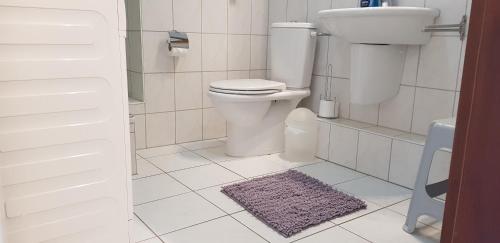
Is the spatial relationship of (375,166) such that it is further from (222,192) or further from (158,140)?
(158,140)

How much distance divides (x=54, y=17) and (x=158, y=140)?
1.60 m

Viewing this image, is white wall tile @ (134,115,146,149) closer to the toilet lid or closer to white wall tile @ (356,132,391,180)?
the toilet lid

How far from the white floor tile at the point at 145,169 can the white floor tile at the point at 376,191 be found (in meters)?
0.95

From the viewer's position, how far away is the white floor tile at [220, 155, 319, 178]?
6.88 ft

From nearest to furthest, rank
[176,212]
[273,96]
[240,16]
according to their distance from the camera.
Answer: [176,212]
[273,96]
[240,16]

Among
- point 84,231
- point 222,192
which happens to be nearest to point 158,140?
point 222,192

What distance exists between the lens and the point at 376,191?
1.87m

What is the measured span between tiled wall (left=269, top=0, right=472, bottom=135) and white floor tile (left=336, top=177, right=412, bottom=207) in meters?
0.34

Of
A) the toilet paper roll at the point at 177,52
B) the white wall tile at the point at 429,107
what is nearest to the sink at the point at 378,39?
the white wall tile at the point at 429,107

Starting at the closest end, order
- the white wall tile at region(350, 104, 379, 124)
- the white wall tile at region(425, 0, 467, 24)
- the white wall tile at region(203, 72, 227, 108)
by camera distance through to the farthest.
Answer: the white wall tile at region(425, 0, 467, 24) < the white wall tile at region(350, 104, 379, 124) < the white wall tile at region(203, 72, 227, 108)

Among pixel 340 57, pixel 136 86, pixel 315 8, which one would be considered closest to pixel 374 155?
pixel 340 57

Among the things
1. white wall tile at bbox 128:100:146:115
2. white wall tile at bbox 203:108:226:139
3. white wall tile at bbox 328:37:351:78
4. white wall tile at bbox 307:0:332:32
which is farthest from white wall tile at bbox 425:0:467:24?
white wall tile at bbox 128:100:146:115

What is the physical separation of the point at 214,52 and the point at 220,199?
119 centimetres

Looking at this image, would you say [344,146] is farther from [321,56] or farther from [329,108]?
[321,56]
